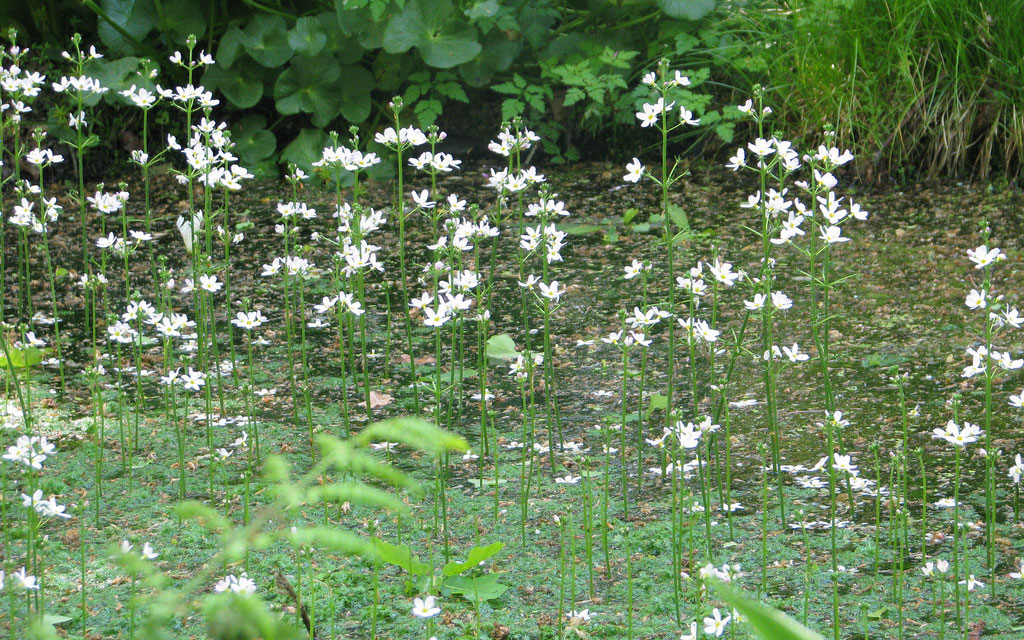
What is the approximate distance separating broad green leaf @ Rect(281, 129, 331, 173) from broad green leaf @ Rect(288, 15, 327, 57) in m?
0.39

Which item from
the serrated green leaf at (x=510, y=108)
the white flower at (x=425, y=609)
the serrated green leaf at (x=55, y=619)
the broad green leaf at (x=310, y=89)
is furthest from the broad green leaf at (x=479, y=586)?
the broad green leaf at (x=310, y=89)

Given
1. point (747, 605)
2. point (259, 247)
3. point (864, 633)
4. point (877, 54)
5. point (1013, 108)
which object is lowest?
point (864, 633)

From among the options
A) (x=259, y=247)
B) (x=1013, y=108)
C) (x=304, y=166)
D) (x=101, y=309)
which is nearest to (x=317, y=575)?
(x=101, y=309)

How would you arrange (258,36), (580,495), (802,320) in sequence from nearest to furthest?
1. (580,495)
2. (802,320)
3. (258,36)

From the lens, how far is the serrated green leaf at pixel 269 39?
5508 mm

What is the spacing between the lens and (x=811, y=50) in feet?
17.4

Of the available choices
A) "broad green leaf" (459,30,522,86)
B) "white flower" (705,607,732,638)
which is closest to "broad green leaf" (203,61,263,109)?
"broad green leaf" (459,30,522,86)

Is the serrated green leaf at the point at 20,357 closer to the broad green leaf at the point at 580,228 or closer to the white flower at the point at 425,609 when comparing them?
the white flower at the point at 425,609

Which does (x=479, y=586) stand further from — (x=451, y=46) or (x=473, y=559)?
(x=451, y=46)

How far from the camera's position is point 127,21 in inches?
218

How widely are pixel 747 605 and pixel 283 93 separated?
523 cm

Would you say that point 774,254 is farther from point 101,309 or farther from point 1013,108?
point 101,309

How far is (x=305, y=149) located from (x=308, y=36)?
1.78 feet

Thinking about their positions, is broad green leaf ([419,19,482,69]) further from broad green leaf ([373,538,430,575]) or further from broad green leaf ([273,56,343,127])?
broad green leaf ([373,538,430,575])
